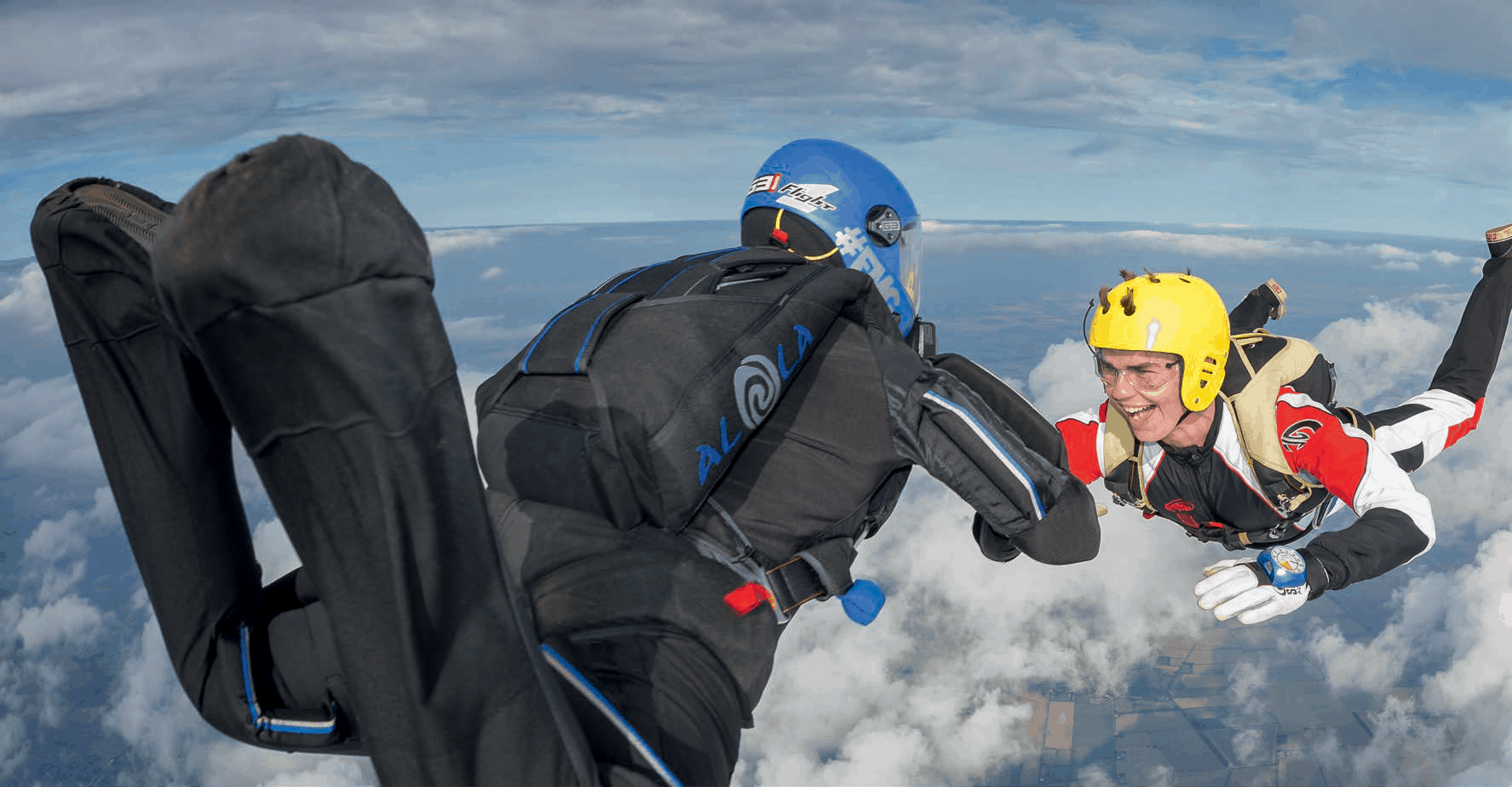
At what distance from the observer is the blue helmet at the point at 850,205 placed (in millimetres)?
4059

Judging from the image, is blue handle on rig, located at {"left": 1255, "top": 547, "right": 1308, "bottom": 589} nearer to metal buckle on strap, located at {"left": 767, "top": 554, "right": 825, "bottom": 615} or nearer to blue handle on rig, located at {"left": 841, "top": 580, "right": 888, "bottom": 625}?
blue handle on rig, located at {"left": 841, "top": 580, "right": 888, "bottom": 625}

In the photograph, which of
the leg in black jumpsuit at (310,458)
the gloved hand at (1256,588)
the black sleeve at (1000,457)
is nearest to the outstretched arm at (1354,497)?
the gloved hand at (1256,588)

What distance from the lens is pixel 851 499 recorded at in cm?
334

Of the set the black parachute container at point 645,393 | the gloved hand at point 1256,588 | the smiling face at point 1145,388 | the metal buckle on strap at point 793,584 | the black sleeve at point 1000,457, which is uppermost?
the black parachute container at point 645,393

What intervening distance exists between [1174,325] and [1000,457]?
284cm

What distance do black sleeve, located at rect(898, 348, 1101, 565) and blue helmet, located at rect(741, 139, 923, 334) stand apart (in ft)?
2.44

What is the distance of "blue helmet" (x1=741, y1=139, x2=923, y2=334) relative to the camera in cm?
406

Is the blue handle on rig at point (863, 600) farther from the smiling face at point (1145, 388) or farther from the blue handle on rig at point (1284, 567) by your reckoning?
the smiling face at point (1145, 388)

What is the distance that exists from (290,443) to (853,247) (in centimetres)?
287

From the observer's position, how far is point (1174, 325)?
212 inches

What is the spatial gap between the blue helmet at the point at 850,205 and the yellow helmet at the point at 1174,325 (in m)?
1.81

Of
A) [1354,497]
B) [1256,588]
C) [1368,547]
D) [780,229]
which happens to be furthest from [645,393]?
[1354,497]

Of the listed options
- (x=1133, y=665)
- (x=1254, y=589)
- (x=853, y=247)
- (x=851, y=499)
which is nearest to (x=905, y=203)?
(x=853, y=247)

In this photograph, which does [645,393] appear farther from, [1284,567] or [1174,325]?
[1174,325]
